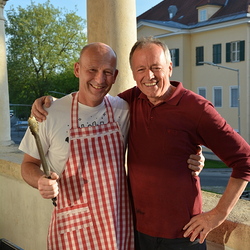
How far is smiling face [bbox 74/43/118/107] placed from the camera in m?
2.06

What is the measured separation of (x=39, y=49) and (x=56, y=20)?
8.06 feet

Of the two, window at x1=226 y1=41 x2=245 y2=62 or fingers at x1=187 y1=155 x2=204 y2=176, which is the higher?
window at x1=226 y1=41 x2=245 y2=62

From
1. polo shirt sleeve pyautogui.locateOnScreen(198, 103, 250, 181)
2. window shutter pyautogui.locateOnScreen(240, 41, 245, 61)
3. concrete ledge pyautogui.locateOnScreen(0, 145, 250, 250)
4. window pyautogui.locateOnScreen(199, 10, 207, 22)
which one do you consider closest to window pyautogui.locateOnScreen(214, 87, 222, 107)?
window shutter pyautogui.locateOnScreen(240, 41, 245, 61)

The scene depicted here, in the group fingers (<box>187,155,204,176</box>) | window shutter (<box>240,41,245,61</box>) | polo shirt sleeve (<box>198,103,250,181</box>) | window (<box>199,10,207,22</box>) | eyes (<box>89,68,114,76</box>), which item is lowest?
fingers (<box>187,155,204,176</box>)

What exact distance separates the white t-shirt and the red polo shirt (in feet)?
0.77

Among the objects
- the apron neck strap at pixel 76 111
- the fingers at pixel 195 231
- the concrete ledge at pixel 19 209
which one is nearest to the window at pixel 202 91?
the concrete ledge at pixel 19 209

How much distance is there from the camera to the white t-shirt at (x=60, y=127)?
2098 millimetres

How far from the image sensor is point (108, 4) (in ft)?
9.58

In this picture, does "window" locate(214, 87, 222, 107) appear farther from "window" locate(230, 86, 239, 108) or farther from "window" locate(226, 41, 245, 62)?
"window" locate(226, 41, 245, 62)

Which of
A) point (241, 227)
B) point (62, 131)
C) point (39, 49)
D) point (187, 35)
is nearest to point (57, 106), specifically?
point (62, 131)

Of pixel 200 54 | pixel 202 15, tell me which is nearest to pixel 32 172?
pixel 200 54

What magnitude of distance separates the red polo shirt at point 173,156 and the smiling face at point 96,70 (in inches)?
9.4

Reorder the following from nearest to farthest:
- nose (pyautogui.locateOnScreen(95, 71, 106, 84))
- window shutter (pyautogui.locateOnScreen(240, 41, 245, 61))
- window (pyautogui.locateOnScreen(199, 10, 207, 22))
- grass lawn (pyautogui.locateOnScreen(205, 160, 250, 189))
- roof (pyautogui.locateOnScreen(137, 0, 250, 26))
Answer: nose (pyautogui.locateOnScreen(95, 71, 106, 84)) < grass lawn (pyautogui.locateOnScreen(205, 160, 250, 189)) < window shutter (pyautogui.locateOnScreen(240, 41, 245, 61)) < roof (pyautogui.locateOnScreen(137, 0, 250, 26)) < window (pyautogui.locateOnScreen(199, 10, 207, 22))

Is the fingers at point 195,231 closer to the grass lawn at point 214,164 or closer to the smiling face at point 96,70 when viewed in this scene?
the smiling face at point 96,70
